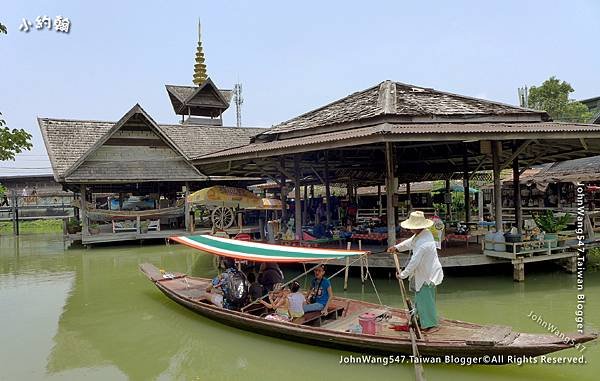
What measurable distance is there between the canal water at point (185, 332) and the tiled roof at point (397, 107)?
3.64m

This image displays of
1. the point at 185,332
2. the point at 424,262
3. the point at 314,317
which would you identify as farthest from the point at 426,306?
the point at 185,332

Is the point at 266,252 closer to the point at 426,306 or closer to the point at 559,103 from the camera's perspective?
the point at 426,306

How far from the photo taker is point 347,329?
584 centimetres

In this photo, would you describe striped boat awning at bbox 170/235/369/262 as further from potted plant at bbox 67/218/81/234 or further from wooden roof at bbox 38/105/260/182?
potted plant at bbox 67/218/81/234

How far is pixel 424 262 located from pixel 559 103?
22.9 metres

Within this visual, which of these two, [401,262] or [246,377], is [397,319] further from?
[401,262]

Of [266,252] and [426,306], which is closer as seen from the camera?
[426,306]

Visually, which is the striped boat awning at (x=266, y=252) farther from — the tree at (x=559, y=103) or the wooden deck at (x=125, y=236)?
the tree at (x=559, y=103)

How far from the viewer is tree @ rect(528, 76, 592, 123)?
2388cm

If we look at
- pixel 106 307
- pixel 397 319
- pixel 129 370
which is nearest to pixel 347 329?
pixel 397 319

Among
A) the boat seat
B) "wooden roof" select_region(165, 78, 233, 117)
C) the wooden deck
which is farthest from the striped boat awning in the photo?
"wooden roof" select_region(165, 78, 233, 117)

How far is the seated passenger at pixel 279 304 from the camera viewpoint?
6.32 meters

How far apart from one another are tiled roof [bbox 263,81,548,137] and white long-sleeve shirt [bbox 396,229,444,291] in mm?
5095

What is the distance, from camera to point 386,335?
17.7 feet
